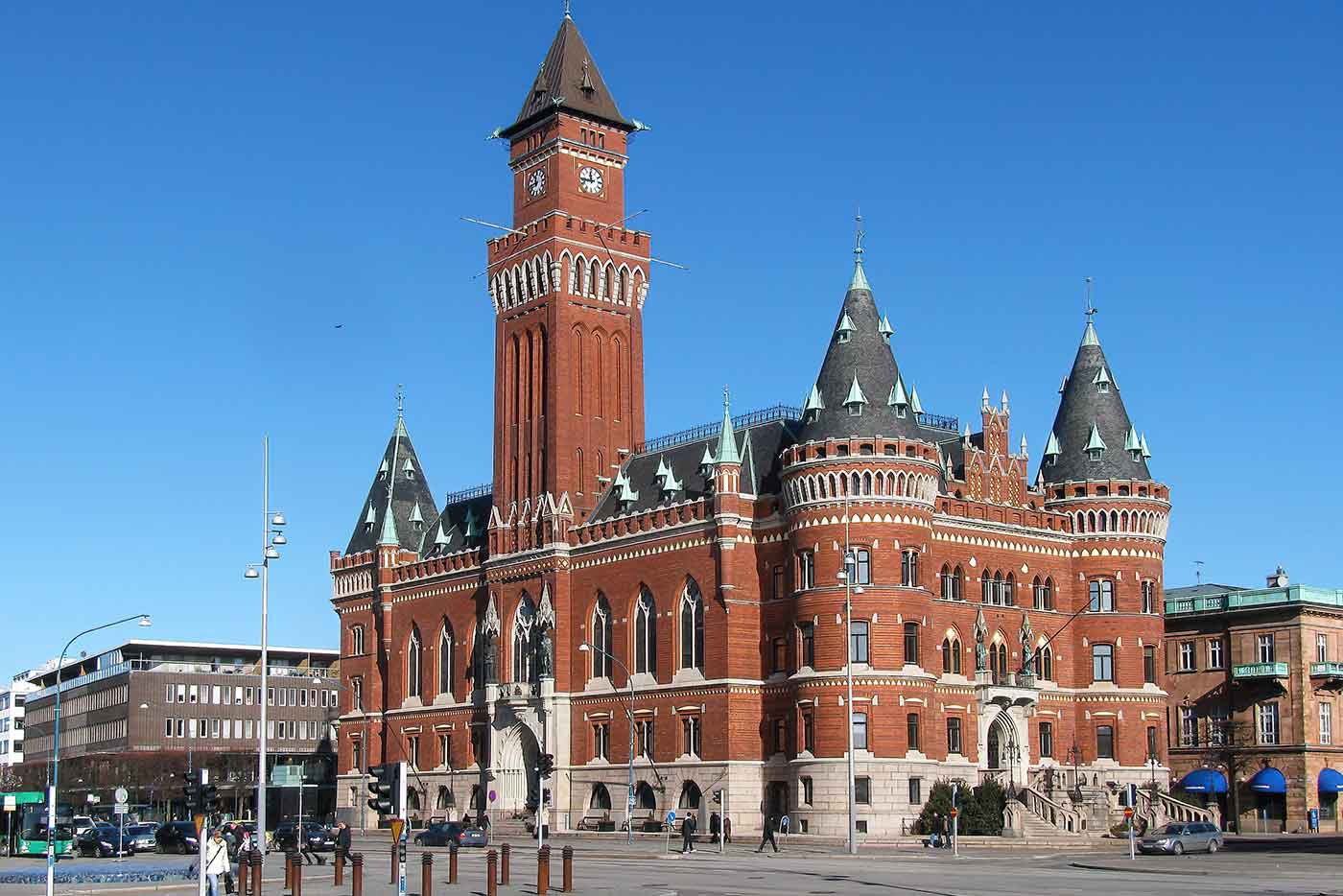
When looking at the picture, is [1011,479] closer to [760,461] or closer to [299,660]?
[760,461]

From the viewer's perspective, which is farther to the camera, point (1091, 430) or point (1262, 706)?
point (1262, 706)

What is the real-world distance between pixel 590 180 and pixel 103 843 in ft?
147

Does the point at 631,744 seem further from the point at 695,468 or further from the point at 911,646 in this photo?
the point at 695,468

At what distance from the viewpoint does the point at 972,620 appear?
8656 centimetres

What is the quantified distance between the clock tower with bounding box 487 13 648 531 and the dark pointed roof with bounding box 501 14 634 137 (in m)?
0.09

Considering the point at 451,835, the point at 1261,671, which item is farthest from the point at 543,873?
the point at 1261,671

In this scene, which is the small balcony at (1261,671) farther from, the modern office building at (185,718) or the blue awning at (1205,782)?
the modern office building at (185,718)

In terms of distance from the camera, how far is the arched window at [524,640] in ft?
317

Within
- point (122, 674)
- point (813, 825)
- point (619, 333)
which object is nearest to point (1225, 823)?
point (813, 825)

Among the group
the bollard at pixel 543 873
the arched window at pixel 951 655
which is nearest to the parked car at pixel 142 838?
the arched window at pixel 951 655

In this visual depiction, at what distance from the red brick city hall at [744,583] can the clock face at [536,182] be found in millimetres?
324

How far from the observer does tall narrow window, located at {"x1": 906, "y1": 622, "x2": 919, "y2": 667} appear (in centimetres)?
8050

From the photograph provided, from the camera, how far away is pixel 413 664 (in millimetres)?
108875

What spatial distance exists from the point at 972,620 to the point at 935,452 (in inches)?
367
